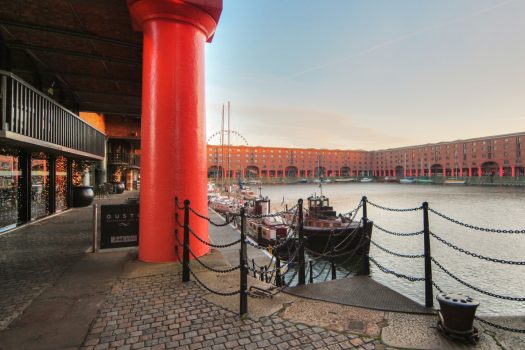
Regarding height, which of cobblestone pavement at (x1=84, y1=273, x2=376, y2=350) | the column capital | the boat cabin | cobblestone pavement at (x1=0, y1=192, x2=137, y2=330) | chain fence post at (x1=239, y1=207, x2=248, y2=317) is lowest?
the boat cabin

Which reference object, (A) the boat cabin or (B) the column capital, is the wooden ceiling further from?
(A) the boat cabin

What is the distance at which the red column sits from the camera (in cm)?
530

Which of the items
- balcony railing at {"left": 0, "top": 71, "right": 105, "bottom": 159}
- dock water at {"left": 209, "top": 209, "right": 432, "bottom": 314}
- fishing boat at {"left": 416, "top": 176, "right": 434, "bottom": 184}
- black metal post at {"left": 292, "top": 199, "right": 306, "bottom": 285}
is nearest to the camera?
dock water at {"left": 209, "top": 209, "right": 432, "bottom": 314}

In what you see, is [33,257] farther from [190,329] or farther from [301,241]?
[301,241]

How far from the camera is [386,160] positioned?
14550cm

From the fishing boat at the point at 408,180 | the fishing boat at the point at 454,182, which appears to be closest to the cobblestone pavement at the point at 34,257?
the fishing boat at the point at 454,182

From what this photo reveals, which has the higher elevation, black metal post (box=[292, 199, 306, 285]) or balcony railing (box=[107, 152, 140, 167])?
balcony railing (box=[107, 152, 140, 167])

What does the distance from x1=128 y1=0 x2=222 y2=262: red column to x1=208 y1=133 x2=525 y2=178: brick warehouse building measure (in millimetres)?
72594

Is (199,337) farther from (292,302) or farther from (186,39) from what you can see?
(186,39)

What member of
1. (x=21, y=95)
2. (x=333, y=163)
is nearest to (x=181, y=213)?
(x=21, y=95)

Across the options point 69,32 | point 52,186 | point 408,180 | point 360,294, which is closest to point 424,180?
point 408,180

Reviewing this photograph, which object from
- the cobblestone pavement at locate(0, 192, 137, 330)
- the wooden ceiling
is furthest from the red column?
the cobblestone pavement at locate(0, 192, 137, 330)

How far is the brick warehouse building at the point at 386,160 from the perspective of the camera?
93.3 m

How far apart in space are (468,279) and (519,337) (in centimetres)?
1392
